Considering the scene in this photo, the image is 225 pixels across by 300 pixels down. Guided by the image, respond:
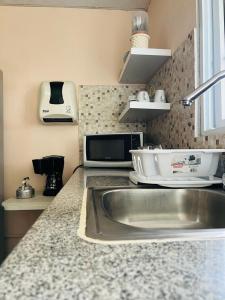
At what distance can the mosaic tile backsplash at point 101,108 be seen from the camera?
6.90ft

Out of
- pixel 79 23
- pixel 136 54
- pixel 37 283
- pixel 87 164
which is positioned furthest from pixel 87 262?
pixel 79 23

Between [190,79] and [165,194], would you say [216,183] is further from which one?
[190,79]

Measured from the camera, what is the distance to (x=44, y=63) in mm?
2098

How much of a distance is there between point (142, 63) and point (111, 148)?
1.81 ft

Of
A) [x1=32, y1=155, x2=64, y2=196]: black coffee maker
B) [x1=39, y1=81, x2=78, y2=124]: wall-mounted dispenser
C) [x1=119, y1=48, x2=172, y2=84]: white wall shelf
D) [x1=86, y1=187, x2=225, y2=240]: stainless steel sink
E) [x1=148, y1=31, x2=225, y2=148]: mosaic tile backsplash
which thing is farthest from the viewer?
[x1=39, y1=81, x2=78, y2=124]: wall-mounted dispenser

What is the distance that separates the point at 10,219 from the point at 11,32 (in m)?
1.44

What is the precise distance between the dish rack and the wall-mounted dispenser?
1194 mm

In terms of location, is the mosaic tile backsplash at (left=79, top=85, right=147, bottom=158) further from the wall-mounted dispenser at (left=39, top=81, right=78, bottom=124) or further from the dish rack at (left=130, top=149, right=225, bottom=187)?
the dish rack at (left=130, top=149, right=225, bottom=187)

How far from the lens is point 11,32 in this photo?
2082mm

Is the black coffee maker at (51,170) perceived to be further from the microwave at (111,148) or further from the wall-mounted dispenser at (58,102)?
the wall-mounted dispenser at (58,102)

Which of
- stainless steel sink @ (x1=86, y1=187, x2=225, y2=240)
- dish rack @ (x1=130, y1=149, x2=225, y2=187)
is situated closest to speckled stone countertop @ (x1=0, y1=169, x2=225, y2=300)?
stainless steel sink @ (x1=86, y1=187, x2=225, y2=240)

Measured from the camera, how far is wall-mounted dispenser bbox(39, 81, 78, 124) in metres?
1.96

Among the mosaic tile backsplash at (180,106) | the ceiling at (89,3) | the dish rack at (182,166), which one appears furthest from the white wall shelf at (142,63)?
the dish rack at (182,166)

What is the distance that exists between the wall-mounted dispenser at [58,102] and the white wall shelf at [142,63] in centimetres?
41
